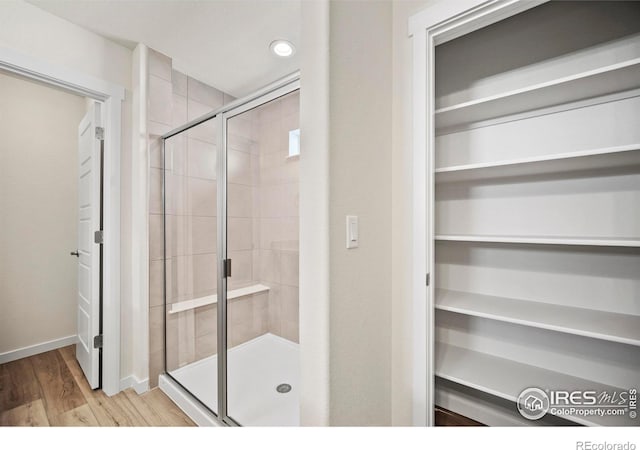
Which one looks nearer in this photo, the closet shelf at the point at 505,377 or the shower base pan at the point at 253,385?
the closet shelf at the point at 505,377

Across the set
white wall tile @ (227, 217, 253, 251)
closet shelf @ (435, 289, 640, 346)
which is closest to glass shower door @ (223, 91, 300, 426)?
white wall tile @ (227, 217, 253, 251)

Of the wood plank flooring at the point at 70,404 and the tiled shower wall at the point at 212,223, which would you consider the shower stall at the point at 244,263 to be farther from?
the wood plank flooring at the point at 70,404

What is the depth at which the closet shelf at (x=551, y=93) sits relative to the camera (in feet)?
3.55

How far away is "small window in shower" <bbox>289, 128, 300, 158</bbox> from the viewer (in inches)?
64.8

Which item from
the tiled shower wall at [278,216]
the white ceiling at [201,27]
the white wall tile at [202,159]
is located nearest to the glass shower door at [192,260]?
the white wall tile at [202,159]

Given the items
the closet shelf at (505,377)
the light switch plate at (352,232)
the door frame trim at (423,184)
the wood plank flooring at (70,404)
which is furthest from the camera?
the wood plank flooring at (70,404)

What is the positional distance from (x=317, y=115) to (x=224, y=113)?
0.96 meters

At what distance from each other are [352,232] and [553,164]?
0.95 m

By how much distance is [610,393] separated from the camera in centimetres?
134

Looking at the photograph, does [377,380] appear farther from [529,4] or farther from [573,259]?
[529,4]

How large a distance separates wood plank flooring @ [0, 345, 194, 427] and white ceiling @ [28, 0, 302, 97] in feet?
7.49

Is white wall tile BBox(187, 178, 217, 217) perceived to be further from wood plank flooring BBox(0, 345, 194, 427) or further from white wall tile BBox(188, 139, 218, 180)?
wood plank flooring BBox(0, 345, 194, 427)

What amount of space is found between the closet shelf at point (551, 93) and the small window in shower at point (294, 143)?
714 mm

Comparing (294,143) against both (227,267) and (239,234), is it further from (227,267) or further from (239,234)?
(227,267)
